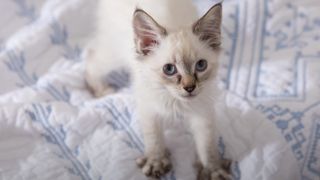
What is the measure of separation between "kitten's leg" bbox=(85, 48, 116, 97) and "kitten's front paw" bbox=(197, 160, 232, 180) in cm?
47

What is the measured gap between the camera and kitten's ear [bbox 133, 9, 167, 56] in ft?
3.37

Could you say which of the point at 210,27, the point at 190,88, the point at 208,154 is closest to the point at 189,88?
the point at 190,88

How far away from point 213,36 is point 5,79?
2.64 feet

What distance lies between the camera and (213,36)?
109cm

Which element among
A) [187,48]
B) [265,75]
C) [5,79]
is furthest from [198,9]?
[5,79]

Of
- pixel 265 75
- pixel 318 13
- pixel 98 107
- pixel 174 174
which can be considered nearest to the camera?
pixel 174 174

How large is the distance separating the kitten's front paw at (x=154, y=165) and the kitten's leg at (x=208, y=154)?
0.30ft

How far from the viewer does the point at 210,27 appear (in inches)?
42.0

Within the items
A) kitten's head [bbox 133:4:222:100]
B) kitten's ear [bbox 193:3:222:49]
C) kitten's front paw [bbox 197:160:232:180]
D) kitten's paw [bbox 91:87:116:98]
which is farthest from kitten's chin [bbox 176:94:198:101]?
kitten's paw [bbox 91:87:116:98]

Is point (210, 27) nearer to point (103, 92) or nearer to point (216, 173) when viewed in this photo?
point (216, 173)

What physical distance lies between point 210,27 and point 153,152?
1.24 ft

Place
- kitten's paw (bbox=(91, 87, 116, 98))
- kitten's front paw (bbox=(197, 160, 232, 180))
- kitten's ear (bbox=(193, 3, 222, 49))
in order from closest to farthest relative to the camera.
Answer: kitten's ear (bbox=(193, 3, 222, 49)), kitten's front paw (bbox=(197, 160, 232, 180)), kitten's paw (bbox=(91, 87, 116, 98))

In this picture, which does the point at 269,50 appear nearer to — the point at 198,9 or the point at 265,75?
the point at 265,75

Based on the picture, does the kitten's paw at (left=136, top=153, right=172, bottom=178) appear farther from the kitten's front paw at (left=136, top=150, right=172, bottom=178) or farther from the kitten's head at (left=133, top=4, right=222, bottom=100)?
the kitten's head at (left=133, top=4, right=222, bottom=100)
